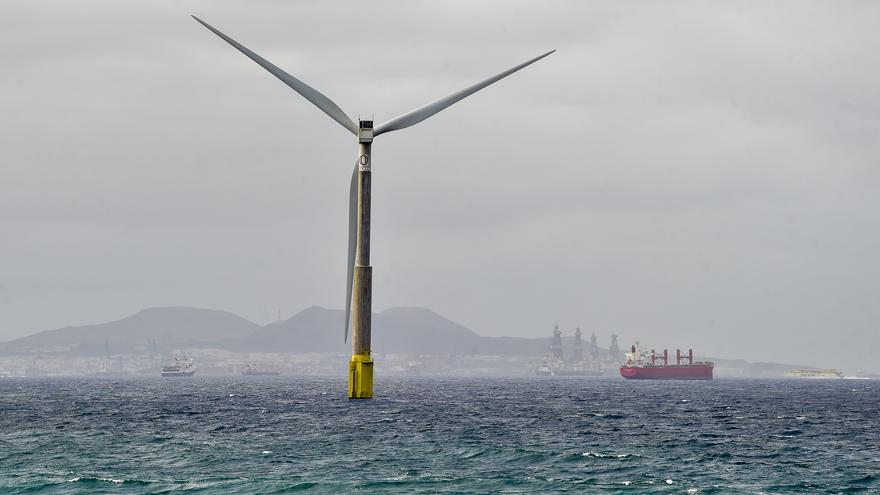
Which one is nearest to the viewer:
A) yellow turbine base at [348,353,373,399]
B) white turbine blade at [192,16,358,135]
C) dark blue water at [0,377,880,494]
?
yellow turbine base at [348,353,373,399]

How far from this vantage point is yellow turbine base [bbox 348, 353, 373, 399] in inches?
2835

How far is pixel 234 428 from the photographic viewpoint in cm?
11688

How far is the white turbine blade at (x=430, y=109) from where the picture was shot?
8138cm

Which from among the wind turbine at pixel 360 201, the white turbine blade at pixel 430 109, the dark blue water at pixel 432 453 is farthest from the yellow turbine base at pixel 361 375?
the white turbine blade at pixel 430 109

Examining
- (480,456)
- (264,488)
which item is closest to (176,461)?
(264,488)

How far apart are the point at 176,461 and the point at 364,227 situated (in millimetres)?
25190

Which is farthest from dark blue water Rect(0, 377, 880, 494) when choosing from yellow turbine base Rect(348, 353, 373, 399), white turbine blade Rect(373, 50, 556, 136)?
white turbine blade Rect(373, 50, 556, 136)

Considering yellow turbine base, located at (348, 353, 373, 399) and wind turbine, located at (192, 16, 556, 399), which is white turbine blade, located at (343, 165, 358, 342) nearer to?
wind turbine, located at (192, 16, 556, 399)

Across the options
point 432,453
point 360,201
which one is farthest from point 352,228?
point 432,453

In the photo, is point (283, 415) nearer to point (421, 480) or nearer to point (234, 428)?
point (234, 428)

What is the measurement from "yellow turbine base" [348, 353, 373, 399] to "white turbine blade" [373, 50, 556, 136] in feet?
57.1

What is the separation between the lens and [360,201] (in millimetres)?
75125

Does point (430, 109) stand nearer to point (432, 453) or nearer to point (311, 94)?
point (311, 94)

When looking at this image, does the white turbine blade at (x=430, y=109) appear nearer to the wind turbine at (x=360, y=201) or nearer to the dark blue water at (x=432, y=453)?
the wind turbine at (x=360, y=201)
